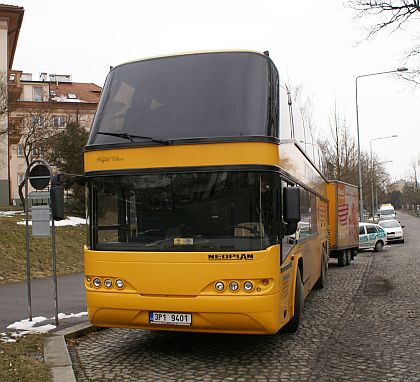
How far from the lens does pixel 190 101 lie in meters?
6.52

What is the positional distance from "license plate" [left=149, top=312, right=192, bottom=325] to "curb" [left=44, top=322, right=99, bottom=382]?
102 centimetres

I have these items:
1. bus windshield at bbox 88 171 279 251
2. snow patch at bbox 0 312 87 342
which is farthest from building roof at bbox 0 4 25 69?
bus windshield at bbox 88 171 279 251

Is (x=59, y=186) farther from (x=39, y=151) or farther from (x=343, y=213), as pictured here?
(x=39, y=151)

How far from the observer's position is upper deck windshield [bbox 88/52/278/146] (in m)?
6.29

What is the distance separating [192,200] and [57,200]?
6.01ft

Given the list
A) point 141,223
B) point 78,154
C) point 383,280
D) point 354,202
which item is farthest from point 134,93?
point 78,154

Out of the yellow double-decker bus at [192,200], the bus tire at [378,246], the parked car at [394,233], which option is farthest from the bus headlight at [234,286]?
the parked car at [394,233]

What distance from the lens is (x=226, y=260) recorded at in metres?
5.99

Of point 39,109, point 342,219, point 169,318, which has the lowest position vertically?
point 169,318

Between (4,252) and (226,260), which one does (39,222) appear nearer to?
(226,260)

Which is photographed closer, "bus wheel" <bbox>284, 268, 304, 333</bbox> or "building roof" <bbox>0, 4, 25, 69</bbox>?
"bus wheel" <bbox>284, 268, 304, 333</bbox>

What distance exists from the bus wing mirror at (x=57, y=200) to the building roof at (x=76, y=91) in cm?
6053

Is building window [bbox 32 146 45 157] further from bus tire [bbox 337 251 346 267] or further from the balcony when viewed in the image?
bus tire [bbox 337 251 346 267]

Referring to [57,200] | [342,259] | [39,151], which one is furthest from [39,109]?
[57,200]
